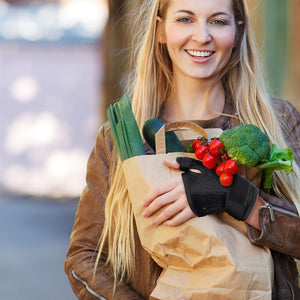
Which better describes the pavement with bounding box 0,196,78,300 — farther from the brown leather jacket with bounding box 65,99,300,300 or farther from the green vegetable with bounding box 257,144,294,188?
the green vegetable with bounding box 257,144,294,188

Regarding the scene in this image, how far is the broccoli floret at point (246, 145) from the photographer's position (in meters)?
2.07

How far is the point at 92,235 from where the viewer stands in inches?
100

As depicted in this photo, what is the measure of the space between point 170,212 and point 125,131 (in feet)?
1.22

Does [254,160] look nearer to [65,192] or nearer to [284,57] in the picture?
[284,57]

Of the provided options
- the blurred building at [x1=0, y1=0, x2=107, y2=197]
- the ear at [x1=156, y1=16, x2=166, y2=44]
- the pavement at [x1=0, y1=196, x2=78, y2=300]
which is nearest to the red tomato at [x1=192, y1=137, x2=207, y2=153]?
the ear at [x1=156, y1=16, x2=166, y2=44]

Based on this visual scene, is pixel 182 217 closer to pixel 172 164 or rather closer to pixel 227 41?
pixel 172 164

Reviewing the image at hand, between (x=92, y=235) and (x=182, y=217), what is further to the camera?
(x=92, y=235)

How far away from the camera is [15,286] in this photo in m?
6.71

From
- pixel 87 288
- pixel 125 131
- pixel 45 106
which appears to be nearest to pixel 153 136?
pixel 125 131

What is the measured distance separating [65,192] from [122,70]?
17.2 feet

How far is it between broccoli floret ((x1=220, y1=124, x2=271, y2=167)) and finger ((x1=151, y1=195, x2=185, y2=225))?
0.76 feet

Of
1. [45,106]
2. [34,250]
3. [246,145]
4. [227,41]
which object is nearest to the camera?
[246,145]

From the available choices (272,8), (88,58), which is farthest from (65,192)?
(272,8)

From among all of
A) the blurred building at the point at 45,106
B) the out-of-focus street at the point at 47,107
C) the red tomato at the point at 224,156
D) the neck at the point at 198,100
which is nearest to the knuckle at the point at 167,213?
the red tomato at the point at 224,156
